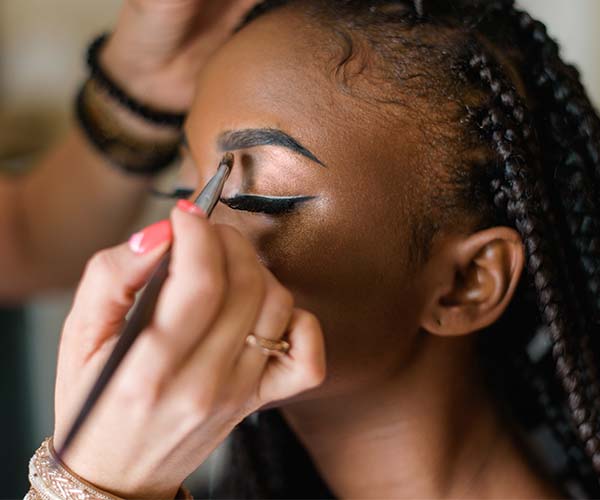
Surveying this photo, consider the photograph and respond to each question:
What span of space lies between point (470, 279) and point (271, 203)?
0.74 ft

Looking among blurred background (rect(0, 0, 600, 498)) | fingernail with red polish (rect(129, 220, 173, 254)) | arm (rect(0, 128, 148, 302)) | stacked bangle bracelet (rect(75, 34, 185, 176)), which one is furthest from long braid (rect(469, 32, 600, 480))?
blurred background (rect(0, 0, 600, 498))

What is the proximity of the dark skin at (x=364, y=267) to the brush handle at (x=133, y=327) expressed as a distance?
0.19m

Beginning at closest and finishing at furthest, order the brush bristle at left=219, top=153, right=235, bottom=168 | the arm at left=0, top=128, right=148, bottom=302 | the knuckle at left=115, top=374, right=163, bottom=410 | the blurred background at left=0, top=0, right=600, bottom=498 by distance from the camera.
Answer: the knuckle at left=115, top=374, right=163, bottom=410, the brush bristle at left=219, top=153, right=235, bottom=168, the arm at left=0, top=128, right=148, bottom=302, the blurred background at left=0, top=0, right=600, bottom=498

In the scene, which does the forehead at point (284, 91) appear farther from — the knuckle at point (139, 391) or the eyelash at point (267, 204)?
the knuckle at point (139, 391)

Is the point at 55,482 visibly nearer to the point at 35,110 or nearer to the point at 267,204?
the point at 267,204

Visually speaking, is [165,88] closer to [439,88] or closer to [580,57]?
[439,88]

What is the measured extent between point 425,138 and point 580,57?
1.23 metres

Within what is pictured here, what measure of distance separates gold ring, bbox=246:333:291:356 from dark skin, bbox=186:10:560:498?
0.16 metres

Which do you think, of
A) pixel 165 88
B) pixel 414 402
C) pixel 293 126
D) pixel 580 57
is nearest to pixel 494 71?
pixel 293 126

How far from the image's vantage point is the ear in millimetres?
808

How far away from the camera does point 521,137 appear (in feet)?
2.63

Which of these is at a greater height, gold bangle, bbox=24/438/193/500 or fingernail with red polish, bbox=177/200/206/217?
fingernail with red polish, bbox=177/200/206/217

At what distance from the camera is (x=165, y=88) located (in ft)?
3.67

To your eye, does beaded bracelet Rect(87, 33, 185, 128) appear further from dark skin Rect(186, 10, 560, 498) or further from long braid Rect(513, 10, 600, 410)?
long braid Rect(513, 10, 600, 410)
